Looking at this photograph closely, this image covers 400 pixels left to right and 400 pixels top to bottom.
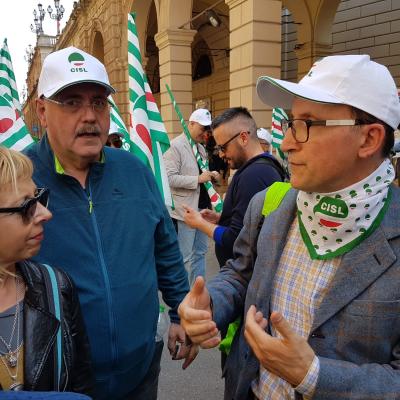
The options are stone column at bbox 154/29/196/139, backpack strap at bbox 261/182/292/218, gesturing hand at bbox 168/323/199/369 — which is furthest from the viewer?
Answer: stone column at bbox 154/29/196/139

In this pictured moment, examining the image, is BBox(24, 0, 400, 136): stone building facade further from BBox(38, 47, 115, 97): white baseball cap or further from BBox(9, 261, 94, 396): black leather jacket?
BBox(9, 261, 94, 396): black leather jacket

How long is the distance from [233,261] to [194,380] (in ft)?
6.28

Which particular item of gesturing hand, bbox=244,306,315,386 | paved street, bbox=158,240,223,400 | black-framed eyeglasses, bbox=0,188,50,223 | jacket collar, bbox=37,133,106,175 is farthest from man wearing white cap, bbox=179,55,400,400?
paved street, bbox=158,240,223,400

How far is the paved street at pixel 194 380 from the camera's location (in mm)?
3002

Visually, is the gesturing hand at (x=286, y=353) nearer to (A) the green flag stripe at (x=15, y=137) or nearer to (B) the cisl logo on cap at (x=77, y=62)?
(B) the cisl logo on cap at (x=77, y=62)

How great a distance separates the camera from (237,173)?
279 cm

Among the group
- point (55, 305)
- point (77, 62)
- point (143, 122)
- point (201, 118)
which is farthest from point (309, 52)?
point (55, 305)

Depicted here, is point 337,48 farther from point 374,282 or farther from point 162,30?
point 374,282

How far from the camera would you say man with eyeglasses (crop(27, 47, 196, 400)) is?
157 centimetres

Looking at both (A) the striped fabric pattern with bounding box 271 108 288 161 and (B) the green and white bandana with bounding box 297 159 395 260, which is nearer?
(B) the green and white bandana with bounding box 297 159 395 260

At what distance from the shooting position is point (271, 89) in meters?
1.50

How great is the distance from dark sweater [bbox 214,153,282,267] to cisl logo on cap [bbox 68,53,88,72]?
4.44 ft

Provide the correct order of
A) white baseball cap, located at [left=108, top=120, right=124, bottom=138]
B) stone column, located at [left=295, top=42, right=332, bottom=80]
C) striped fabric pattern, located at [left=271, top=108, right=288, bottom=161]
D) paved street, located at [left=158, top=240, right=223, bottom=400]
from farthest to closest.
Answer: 1. stone column, located at [left=295, top=42, right=332, bottom=80]
2. striped fabric pattern, located at [left=271, top=108, right=288, bottom=161]
3. white baseball cap, located at [left=108, top=120, right=124, bottom=138]
4. paved street, located at [left=158, top=240, right=223, bottom=400]

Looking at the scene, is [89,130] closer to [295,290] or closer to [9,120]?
[295,290]
